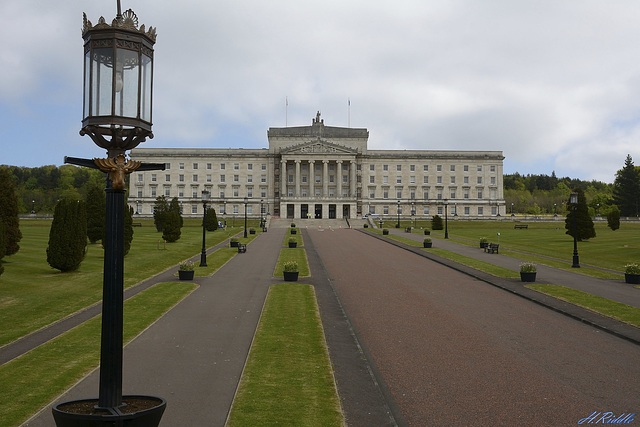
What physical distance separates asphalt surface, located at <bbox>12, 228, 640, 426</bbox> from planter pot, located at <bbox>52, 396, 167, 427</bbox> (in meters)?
3.10

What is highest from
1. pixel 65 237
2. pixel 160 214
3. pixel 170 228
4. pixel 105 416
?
pixel 160 214

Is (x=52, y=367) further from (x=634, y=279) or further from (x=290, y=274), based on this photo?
(x=634, y=279)

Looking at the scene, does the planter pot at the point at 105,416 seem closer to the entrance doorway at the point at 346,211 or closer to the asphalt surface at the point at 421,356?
the asphalt surface at the point at 421,356

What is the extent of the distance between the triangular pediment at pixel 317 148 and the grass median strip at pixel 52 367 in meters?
114

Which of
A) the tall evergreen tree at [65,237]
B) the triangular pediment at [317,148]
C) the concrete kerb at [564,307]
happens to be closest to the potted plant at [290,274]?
the concrete kerb at [564,307]

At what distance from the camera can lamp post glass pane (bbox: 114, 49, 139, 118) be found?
253 inches

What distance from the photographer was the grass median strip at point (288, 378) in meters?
9.32

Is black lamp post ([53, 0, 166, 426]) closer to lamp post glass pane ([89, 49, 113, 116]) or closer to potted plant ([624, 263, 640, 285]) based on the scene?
lamp post glass pane ([89, 49, 113, 116])

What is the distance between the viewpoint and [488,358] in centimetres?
1339

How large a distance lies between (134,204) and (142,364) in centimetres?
12800

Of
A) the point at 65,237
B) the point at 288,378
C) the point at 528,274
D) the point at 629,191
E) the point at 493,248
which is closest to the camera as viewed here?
the point at 288,378

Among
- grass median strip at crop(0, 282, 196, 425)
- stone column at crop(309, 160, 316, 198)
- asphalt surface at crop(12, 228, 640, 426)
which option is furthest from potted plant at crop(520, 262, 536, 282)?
stone column at crop(309, 160, 316, 198)

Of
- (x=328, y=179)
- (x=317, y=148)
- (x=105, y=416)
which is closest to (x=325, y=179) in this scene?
(x=328, y=179)

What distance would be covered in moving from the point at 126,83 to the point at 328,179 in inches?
5060
